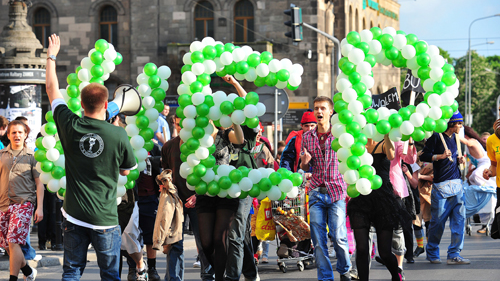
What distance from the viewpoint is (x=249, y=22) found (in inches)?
1220

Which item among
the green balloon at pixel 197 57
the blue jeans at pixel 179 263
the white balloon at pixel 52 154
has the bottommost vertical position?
the blue jeans at pixel 179 263

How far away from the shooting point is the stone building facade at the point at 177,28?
30.5 m

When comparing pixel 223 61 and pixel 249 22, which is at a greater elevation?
pixel 249 22

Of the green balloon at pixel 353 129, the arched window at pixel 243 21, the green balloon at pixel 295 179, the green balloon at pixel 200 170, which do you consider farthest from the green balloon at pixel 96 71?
the arched window at pixel 243 21

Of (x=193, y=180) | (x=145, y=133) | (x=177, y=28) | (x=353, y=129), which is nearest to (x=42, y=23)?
(x=177, y=28)

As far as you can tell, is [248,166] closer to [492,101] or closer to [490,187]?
[490,187]

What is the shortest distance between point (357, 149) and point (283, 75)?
3.90ft

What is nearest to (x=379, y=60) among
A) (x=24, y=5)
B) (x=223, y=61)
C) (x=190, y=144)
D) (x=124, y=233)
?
(x=223, y=61)

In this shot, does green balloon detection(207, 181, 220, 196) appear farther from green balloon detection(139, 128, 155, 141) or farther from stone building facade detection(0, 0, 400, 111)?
stone building facade detection(0, 0, 400, 111)

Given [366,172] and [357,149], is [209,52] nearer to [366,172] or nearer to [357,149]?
[357,149]

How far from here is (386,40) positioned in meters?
7.89

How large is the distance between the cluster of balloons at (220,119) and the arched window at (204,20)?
2354 cm

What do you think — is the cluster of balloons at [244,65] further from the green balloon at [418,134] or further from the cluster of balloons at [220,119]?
the green balloon at [418,134]

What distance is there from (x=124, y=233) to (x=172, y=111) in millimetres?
22923
